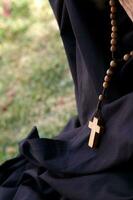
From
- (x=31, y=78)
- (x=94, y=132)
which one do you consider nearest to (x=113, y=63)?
(x=94, y=132)

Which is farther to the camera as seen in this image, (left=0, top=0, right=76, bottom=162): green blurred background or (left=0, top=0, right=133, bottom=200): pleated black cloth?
(left=0, top=0, right=76, bottom=162): green blurred background

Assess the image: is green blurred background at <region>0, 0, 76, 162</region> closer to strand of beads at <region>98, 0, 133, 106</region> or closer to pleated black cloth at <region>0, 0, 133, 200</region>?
pleated black cloth at <region>0, 0, 133, 200</region>

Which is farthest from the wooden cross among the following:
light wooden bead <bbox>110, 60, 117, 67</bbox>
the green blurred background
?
the green blurred background

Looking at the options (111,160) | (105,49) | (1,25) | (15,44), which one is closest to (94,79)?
(105,49)

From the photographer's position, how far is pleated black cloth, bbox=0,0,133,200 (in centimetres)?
112

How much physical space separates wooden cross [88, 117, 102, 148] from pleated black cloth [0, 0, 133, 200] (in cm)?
1

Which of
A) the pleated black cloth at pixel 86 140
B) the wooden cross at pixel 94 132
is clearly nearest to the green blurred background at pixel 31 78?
the pleated black cloth at pixel 86 140

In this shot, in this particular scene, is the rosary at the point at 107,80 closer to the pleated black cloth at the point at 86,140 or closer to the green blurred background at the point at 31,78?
the pleated black cloth at the point at 86,140

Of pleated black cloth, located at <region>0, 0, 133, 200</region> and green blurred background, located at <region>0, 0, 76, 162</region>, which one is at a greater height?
pleated black cloth, located at <region>0, 0, 133, 200</region>

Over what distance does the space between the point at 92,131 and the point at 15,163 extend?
0.39 meters

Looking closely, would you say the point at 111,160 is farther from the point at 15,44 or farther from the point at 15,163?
the point at 15,44

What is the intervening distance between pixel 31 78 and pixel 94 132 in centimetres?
217

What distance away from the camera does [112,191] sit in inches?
44.6

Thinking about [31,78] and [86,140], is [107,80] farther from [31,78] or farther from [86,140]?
[31,78]
